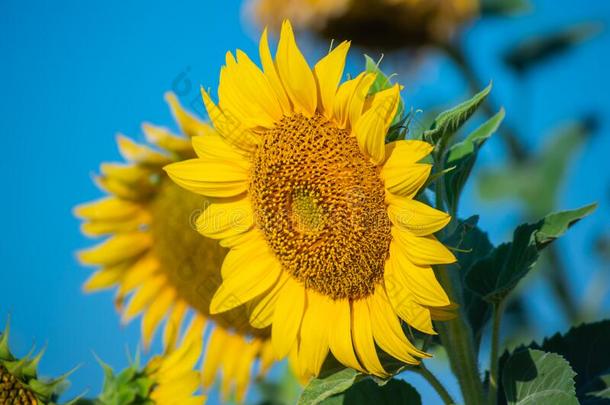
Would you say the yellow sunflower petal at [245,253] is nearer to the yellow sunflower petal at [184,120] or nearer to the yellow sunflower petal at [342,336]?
the yellow sunflower petal at [342,336]

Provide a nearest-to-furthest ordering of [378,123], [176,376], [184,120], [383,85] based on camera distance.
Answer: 1. [378,123]
2. [383,85]
3. [176,376]
4. [184,120]

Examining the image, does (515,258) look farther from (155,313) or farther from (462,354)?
(155,313)

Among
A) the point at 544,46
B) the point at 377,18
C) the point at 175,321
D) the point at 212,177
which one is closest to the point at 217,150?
the point at 212,177

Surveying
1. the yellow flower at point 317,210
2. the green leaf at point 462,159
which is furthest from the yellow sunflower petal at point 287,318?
the green leaf at point 462,159

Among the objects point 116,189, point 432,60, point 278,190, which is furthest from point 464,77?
point 278,190

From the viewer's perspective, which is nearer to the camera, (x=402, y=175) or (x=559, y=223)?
(x=402, y=175)
